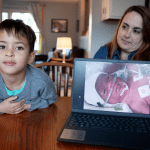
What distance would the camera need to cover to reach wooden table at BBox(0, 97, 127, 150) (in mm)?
520

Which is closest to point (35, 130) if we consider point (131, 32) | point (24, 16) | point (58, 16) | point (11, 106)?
point (11, 106)

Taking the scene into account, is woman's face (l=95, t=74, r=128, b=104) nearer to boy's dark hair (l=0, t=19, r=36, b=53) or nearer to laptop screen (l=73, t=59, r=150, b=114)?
laptop screen (l=73, t=59, r=150, b=114)

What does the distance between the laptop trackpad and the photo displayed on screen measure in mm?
162

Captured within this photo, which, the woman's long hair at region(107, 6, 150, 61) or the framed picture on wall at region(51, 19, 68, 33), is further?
the framed picture on wall at region(51, 19, 68, 33)

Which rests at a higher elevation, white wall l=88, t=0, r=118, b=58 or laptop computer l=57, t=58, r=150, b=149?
white wall l=88, t=0, r=118, b=58

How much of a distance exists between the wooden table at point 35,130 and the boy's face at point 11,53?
20 cm

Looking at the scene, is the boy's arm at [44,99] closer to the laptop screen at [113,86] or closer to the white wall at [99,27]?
the laptop screen at [113,86]

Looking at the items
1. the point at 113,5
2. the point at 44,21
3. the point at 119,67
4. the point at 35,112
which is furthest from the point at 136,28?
the point at 44,21

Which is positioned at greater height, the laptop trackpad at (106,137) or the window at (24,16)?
the window at (24,16)

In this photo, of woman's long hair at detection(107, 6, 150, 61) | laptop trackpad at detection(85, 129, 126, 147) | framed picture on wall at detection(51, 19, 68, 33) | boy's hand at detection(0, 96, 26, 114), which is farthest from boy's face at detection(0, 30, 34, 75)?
framed picture on wall at detection(51, 19, 68, 33)

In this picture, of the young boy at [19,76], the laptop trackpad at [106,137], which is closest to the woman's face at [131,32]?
the young boy at [19,76]

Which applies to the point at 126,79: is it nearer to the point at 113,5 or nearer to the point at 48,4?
the point at 113,5

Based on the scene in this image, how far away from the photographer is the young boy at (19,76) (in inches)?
29.2

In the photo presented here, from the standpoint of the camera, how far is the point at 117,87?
74 centimetres
